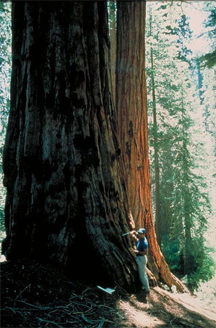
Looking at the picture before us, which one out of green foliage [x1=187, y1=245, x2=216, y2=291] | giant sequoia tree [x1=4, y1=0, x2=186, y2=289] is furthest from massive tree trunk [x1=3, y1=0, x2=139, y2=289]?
green foliage [x1=187, y1=245, x2=216, y2=291]

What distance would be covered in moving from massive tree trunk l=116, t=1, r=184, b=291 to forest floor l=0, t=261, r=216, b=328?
6.04 ft

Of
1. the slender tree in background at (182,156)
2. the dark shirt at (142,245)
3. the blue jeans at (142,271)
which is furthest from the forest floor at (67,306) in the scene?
the slender tree in background at (182,156)

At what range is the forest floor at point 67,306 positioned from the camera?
232cm

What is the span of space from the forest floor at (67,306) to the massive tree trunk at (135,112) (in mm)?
1839

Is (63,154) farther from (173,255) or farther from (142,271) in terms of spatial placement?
(173,255)

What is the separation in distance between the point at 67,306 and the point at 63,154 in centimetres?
162

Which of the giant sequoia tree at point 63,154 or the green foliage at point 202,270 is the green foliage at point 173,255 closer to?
the green foliage at point 202,270

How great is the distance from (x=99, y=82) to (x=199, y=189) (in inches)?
602

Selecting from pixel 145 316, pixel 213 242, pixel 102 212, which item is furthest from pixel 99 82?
pixel 213 242

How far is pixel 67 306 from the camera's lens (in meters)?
2.58

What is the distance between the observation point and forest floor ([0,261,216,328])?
91.3 inches

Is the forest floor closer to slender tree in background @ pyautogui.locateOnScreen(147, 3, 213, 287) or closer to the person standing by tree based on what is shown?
the person standing by tree

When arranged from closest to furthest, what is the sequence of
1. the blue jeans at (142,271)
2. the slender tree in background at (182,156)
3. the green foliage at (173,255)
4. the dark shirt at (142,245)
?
the blue jeans at (142,271), the dark shirt at (142,245), the slender tree in background at (182,156), the green foliage at (173,255)

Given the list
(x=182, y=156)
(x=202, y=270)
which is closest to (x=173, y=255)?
(x=202, y=270)
